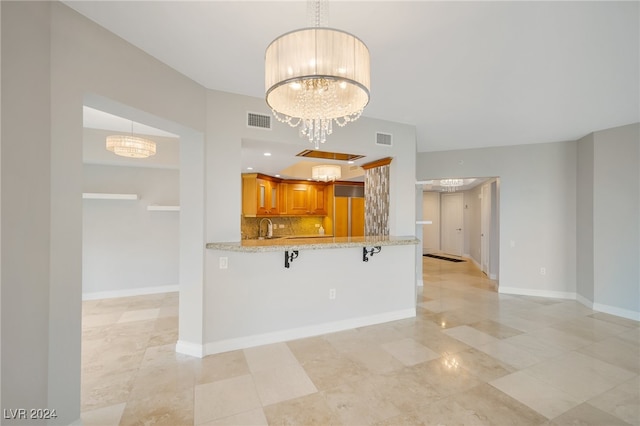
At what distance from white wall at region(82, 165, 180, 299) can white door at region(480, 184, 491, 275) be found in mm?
7126

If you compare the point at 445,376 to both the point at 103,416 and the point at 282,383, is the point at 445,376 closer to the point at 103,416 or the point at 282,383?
the point at 282,383

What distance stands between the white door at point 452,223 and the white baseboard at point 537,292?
16.4 feet

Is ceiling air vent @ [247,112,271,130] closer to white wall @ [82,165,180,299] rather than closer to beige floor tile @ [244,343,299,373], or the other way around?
beige floor tile @ [244,343,299,373]

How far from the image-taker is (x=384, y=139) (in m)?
3.88

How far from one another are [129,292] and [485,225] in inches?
326

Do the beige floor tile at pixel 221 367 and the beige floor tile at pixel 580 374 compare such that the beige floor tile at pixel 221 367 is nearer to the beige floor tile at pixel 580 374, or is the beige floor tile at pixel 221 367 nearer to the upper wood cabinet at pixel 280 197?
the beige floor tile at pixel 580 374

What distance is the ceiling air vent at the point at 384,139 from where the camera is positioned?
3.83 meters

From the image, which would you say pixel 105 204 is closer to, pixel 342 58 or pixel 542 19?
pixel 342 58

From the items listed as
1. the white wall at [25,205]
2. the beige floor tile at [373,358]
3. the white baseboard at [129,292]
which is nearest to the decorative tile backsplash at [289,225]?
the white baseboard at [129,292]

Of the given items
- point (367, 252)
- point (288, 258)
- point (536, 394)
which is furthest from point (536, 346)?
point (288, 258)

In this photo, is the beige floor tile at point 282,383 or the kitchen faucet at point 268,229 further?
the kitchen faucet at point 268,229

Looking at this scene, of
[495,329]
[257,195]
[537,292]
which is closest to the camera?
[495,329]

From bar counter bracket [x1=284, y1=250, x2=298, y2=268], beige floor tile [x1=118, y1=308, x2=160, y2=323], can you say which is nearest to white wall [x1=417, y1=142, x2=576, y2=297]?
bar counter bracket [x1=284, y1=250, x2=298, y2=268]

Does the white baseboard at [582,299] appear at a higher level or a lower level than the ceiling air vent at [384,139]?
lower
